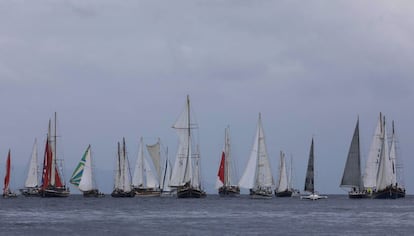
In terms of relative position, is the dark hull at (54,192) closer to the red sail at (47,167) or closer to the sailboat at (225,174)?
the red sail at (47,167)

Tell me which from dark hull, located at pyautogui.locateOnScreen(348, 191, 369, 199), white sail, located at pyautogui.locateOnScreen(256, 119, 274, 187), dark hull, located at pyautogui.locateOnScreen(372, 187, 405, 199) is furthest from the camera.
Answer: dark hull, located at pyautogui.locateOnScreen(348, 191, 369, 199)

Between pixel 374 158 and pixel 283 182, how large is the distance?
85.3ft

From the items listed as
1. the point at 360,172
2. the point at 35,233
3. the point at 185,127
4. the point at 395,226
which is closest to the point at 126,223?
the point at 35,233

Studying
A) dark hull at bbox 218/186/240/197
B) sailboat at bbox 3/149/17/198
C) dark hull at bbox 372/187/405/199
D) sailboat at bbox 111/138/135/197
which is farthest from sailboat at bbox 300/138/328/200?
sailboat at bbox 3/149/17/198

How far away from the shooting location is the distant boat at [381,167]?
13630cm

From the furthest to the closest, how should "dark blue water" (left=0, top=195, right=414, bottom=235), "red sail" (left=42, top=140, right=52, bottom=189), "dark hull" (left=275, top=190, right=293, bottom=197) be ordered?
"dark hull" (left=275, top=190, right=293, bottom=197)
"red sail" (left=42, top=140, right=52, bottom=189)
"dark blue water" (left=0, top=195, right=414, bottom=235)

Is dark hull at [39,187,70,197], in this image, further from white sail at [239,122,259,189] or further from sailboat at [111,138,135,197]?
white sail at [239,122,259,189]

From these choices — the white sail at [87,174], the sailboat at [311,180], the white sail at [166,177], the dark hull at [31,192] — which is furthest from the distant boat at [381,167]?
the dark hull at [31,192]

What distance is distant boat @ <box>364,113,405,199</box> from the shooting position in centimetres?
13630

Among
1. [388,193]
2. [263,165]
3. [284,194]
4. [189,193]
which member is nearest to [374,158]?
[388,193]

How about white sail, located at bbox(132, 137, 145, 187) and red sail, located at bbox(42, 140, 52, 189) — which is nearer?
red sail, located at bbox(42, 140, 52, 189)

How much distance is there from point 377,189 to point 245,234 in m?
78.5

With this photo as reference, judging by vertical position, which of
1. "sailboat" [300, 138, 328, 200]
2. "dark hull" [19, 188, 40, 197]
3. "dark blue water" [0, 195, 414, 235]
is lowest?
"dark blue water" [0, 195, 414, 235]

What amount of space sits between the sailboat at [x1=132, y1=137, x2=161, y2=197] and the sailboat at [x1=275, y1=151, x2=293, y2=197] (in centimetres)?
2195
